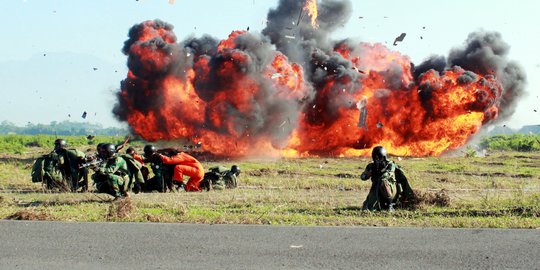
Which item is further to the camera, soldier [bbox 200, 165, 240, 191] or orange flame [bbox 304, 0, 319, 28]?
orange flame [bbox 304, 0, 319, 28]

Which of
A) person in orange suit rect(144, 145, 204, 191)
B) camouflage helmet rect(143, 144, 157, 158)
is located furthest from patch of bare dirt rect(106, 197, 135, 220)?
person in orange suit rect(144, 145, 204, 191)

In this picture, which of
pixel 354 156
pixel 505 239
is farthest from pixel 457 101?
pixel 505 239

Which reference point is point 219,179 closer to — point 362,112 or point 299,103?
point 299,103

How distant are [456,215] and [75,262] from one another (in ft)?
25.4

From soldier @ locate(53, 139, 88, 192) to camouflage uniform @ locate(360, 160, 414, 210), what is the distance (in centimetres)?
862

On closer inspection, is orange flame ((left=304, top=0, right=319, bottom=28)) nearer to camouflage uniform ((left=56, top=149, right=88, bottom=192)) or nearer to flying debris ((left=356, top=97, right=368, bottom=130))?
flying debris ((left=356, top=97, right=368, bottom=130))

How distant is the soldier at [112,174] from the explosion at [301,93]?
24108 mm

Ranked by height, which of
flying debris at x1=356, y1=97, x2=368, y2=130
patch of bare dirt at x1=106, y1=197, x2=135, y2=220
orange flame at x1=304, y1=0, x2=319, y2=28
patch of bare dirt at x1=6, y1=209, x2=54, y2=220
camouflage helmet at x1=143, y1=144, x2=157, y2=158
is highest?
orange flame at x1=304, y1=0, x2=319, y2=28

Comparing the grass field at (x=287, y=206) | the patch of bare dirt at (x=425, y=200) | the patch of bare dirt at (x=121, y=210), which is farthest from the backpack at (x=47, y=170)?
the patch of bare dirt at (x=425, y=200)

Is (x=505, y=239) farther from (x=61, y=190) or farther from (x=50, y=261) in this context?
(x=61, y=190)

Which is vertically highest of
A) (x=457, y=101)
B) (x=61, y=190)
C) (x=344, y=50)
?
(x=344, y=50)

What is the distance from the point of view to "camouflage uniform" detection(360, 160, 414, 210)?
42.5 ft

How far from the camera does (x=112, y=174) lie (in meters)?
14.1

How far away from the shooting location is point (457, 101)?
4203 cm
